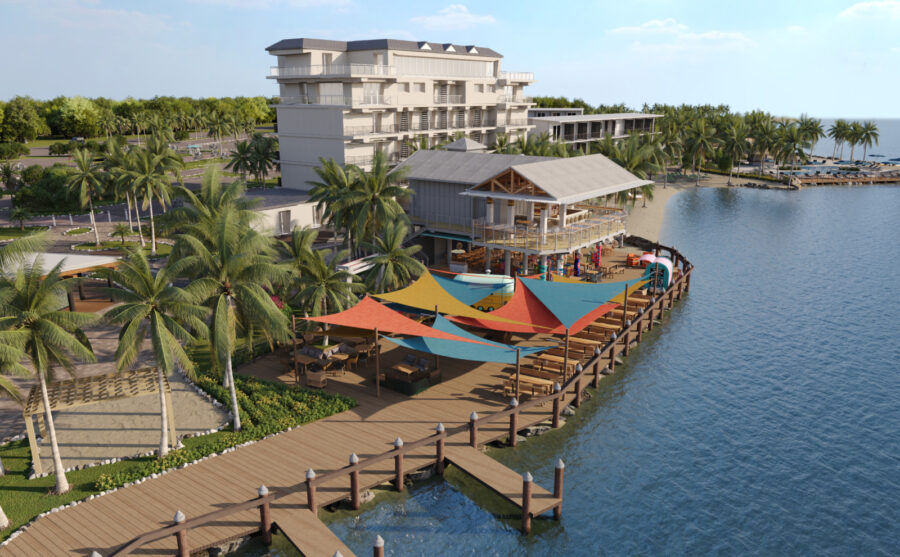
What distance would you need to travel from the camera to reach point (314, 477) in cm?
1988

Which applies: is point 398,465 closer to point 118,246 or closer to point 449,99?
point 118,246

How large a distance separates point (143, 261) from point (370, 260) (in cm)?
1914

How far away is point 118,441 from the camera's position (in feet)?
79.2

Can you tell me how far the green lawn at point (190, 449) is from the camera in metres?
20.2

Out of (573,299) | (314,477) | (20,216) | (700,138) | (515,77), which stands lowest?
(314,477)

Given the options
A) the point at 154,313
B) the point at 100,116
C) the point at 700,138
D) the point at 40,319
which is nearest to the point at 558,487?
the point at 154,313

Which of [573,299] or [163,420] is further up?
[573,299]

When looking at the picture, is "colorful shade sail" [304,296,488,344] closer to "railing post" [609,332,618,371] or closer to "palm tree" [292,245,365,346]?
"palm tree" [292,245,365,346]

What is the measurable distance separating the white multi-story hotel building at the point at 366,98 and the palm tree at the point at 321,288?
32463mm

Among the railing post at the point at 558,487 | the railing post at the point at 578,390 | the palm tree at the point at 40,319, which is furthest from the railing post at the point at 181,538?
the railing post at the point at 578,390

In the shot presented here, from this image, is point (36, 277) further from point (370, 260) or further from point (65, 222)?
point (65, 222)

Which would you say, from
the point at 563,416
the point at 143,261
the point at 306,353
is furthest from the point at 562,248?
the point at 143,261

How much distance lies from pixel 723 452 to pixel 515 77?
71144 mm

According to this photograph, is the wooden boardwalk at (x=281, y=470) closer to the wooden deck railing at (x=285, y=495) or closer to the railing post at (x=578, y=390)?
the wooden deck railing at (x=285, y=495)
